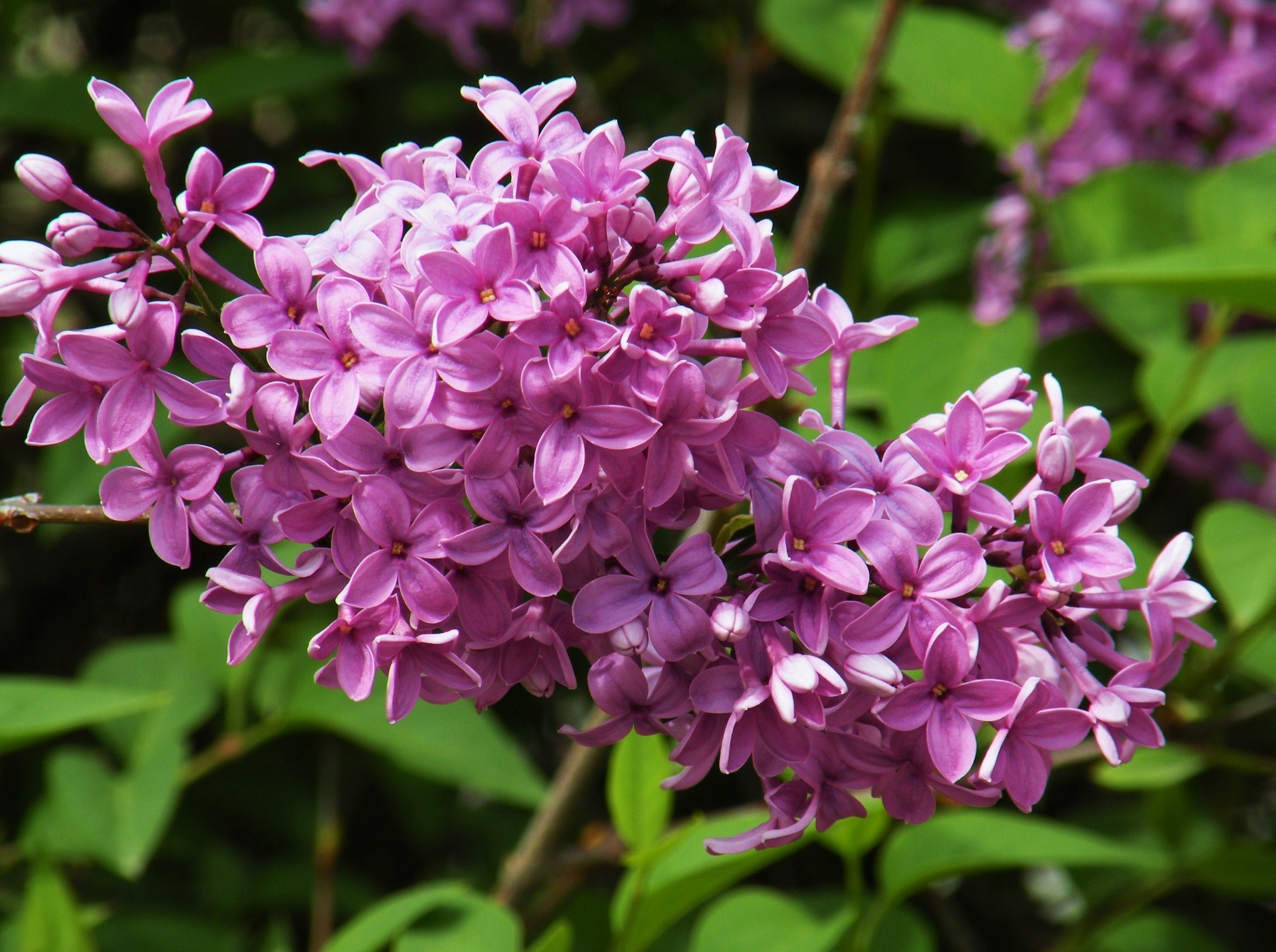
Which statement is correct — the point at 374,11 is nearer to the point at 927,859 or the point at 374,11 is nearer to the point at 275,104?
the point at 275,104

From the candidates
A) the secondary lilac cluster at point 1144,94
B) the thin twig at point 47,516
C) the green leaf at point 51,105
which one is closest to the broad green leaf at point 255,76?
the green leaf at point 51,105

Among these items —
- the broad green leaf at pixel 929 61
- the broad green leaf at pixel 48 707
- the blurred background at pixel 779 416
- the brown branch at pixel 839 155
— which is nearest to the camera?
the broad green leaf at pixel 48 707

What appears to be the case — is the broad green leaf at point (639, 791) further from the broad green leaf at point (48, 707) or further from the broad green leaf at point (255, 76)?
the broad green leaf at point (255, 76)

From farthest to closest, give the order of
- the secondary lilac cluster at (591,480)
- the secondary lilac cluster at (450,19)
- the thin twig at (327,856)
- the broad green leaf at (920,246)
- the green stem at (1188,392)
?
the secondary lilac cluster at (450,19) → the broad green leaf at (920,246) → the thin twig at (327,856) → the green stem at (1188,392) → the secondary lilac cluster at (591,480)

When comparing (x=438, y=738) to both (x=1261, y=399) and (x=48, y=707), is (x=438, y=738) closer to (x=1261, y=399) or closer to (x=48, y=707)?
(x=48, y=707)

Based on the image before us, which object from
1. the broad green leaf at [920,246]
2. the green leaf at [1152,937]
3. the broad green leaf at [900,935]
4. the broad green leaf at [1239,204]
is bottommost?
the green leaf at [1152,937]

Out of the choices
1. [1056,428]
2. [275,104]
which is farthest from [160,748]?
[275,104]

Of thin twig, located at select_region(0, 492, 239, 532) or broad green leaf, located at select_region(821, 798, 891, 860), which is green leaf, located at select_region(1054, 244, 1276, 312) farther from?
thin twig, located at select_region(0, 492, 239, 532)
